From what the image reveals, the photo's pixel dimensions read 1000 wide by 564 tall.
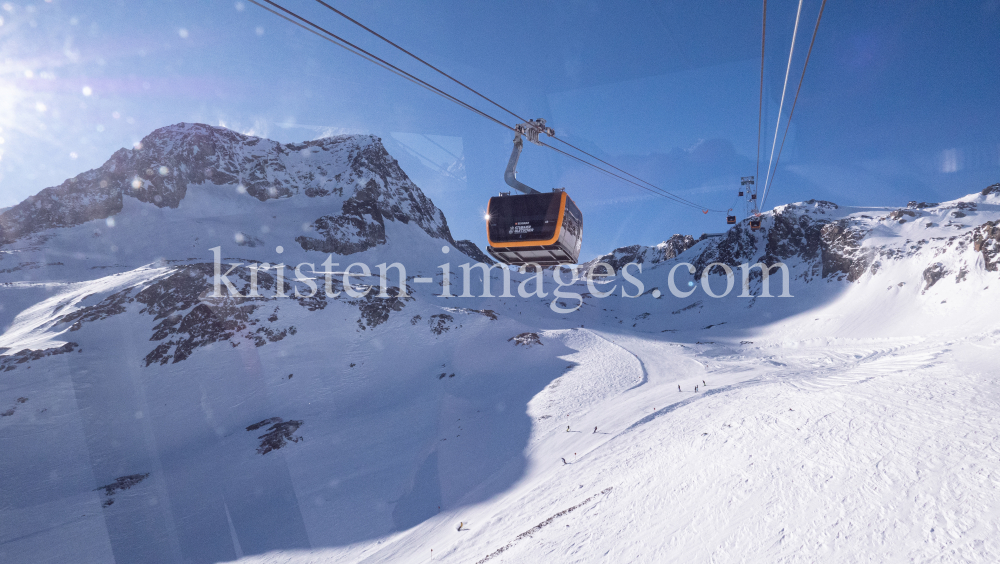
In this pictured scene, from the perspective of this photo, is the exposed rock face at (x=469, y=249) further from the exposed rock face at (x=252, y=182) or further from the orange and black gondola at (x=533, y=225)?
the orange and black gondola at (x=533, y=225)

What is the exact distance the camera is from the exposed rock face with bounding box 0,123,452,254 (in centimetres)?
7731

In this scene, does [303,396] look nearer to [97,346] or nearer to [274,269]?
[97,346]

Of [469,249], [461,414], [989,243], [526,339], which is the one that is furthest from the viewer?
[469,249]

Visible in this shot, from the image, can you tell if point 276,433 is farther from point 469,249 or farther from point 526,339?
point 469,249

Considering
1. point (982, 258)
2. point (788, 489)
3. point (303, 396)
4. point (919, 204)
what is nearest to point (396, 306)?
point (303, 396)

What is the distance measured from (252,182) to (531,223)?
106419 millimetres

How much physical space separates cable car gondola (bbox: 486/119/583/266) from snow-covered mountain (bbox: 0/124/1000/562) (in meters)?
7.29

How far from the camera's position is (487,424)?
2538 cm

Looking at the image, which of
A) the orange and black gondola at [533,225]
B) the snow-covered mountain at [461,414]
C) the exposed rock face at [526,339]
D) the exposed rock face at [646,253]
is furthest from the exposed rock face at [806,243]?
the orange and black gondola at [533,225]

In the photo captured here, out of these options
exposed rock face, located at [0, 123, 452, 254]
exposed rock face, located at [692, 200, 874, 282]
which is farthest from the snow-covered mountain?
exposed rock face, located at [0, 123, 452, 254]

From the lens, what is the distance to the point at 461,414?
2802cm

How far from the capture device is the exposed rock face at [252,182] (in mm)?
77312

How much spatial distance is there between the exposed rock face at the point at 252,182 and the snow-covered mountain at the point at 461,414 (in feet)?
11.0

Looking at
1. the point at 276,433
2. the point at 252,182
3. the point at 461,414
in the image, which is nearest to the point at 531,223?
the point at 461,414
